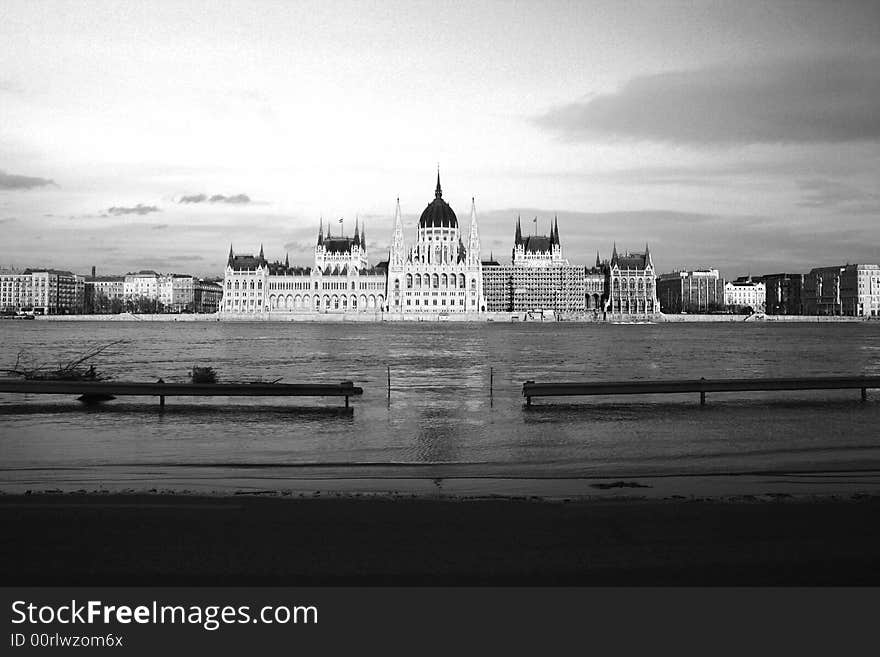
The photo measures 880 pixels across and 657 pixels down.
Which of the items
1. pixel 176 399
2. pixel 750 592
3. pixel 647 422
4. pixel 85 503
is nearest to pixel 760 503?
pixel 750 592

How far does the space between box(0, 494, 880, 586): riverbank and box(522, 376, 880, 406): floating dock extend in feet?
35.5

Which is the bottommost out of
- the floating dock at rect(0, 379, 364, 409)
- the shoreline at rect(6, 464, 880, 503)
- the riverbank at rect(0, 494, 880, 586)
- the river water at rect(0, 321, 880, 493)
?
the river water at rect(0, 321, 880, 493)

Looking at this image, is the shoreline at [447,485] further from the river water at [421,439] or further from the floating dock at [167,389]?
the floating dock at [167,389]

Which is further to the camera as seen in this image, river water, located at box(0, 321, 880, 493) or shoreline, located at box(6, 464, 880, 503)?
river water, located at box(0, 321, 880, 493)

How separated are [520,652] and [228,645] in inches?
65.9

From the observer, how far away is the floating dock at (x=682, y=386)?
19.1 metres

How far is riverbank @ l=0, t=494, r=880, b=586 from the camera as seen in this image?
557cm

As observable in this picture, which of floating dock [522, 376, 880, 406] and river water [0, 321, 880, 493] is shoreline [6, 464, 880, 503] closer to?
river water [0, 321, 880, 493]

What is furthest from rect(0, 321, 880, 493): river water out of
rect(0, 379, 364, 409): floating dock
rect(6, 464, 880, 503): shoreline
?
rect(0, 379, 364, 409): floating dock

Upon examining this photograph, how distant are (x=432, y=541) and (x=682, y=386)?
14368 mm

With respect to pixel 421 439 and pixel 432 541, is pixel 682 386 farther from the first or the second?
pixel 432 541

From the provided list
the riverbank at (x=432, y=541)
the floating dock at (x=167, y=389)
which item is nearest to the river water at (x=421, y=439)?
the floating dock at (x=167, y=389)

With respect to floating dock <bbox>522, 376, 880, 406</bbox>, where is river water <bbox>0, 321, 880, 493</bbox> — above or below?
below

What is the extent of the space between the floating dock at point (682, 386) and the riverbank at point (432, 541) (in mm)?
10805
